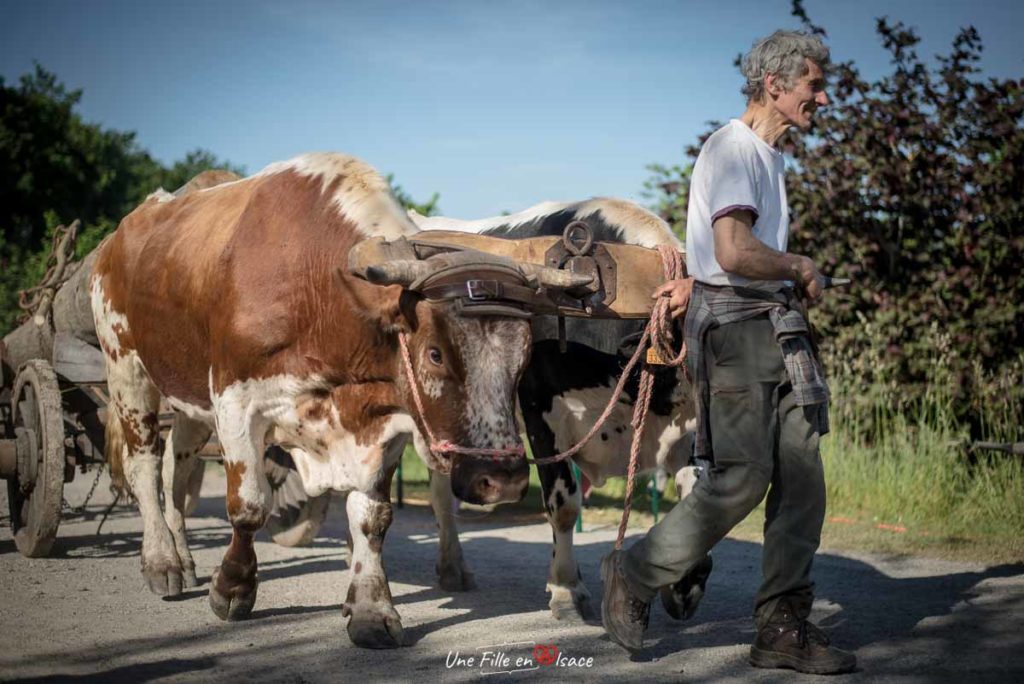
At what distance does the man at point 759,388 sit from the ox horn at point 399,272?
119 centimetres

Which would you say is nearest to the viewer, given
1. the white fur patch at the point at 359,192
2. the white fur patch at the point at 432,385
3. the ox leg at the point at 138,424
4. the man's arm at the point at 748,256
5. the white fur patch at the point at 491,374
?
the man's arm at the point at 748,256

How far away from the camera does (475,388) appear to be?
474cm

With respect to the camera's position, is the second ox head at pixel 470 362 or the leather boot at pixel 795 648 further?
the second ox head at pixel 470 362

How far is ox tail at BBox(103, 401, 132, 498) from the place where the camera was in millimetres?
7051

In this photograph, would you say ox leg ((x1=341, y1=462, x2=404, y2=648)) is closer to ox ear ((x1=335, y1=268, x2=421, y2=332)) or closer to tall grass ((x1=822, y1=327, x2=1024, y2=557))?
ox ear ((x1=335, y1=268, x2=421, y2=332))

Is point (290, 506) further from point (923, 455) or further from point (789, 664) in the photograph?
point (923, 455)

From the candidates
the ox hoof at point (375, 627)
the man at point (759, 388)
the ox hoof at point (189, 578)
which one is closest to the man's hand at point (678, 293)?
the man at point (759, 388)

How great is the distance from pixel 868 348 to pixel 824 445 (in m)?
0.91

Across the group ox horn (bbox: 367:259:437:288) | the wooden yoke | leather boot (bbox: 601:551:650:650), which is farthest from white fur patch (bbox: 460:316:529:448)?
leather boot (bbox: 601:551:650:650)

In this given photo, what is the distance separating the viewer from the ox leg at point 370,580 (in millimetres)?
4977

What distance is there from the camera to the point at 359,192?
5.66 metres

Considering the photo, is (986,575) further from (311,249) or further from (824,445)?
(311,249)

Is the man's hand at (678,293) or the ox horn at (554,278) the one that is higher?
the ox horn at (554,278)

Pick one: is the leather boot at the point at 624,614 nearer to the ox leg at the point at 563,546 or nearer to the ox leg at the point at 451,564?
the ox leg at the point at 563,546
